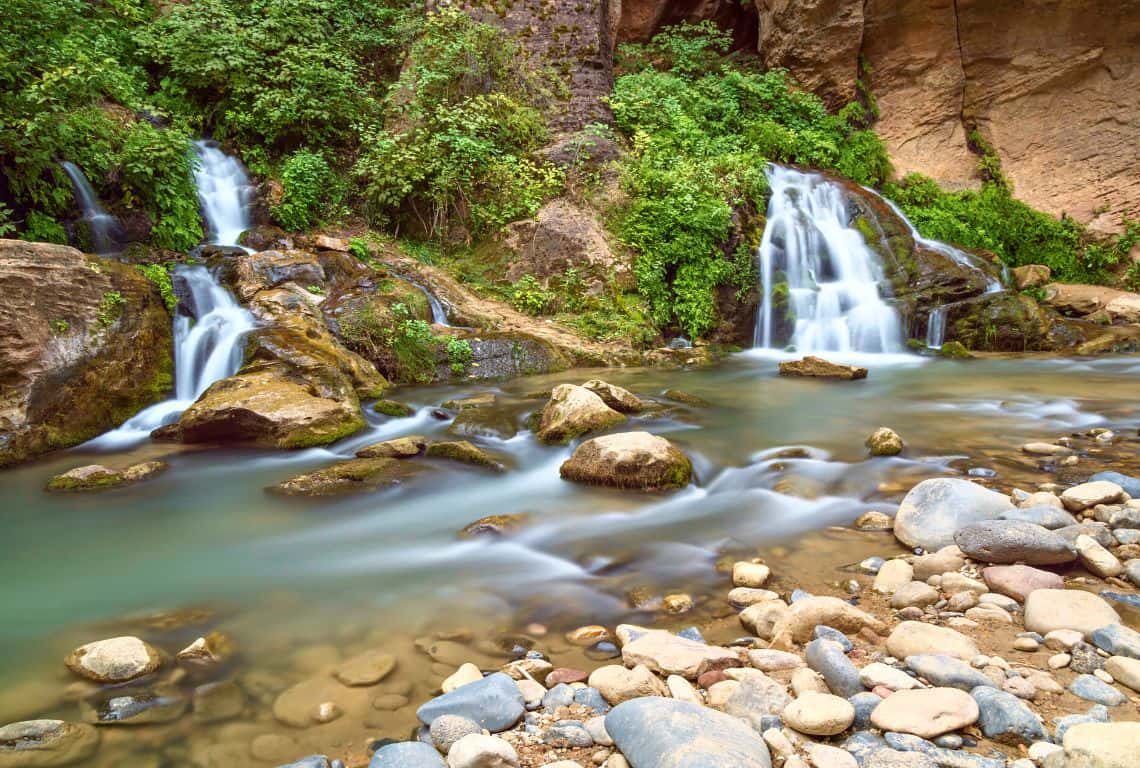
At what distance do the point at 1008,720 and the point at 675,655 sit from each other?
1.03m

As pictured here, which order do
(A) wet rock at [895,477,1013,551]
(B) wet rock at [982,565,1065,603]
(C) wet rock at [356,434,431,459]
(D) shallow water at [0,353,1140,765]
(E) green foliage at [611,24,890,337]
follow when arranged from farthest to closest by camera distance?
1. (E) green foliage at [611,24,890,337]
2. (C) wet rock at [356,434,431,459]
3. (A) wet rock at [895,477,1013,551]
4. (D) shallow water at [0,353,1140,765]
5. (B) wet rock at [982,565,1065,603]

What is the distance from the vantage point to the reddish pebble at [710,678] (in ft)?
7.54

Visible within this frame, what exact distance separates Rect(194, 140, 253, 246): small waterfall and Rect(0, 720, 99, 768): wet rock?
338 inches

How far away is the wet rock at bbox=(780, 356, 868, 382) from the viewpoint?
8.45m

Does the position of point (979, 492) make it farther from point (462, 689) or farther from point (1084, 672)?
point (462, 689)

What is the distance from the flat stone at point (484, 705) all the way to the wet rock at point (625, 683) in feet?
0.95

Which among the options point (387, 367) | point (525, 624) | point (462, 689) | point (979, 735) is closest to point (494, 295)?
point (387, 367)

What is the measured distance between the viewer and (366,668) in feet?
8.53

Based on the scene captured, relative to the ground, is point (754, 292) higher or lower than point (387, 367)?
higher

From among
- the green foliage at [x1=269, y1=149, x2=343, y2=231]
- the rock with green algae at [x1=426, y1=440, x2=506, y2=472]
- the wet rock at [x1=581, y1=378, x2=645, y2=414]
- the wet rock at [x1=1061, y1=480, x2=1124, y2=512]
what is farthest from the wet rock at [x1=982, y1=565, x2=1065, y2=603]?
the green foliage at [x1=269, y1=149, x2=343, y2=231]

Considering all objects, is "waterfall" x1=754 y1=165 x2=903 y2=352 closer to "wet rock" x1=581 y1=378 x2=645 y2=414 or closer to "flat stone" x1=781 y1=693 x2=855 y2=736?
"wet rock" x1=581 y1=378 x2=645 y2=414

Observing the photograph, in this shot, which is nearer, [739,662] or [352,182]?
[739,662]

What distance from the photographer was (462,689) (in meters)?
2.25

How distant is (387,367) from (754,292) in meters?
5.99
